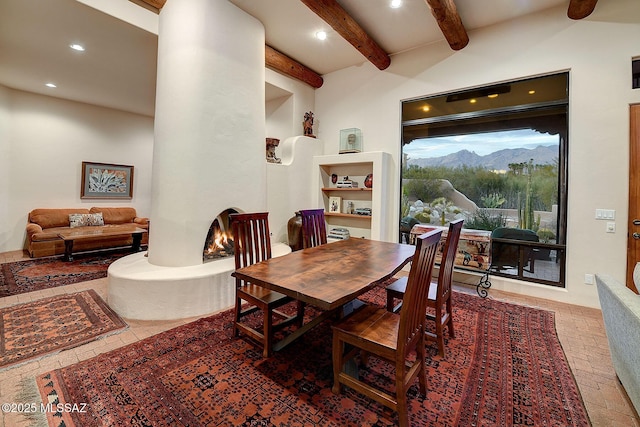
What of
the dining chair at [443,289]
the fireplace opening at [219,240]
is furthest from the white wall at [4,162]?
the dining chair at [443,289]

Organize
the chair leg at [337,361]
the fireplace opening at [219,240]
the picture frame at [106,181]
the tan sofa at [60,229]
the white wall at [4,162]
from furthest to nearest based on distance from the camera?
the picture frame at [106,181] → the white wall at [4,162] → the tan sofa at [60,229] → the fireplace opening at [219,240] → the chair leg at [337,361]

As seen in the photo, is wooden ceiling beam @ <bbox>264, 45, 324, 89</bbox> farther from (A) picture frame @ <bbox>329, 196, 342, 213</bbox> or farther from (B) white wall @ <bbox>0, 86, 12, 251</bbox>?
(B) white wall @ <bbox>0, 86, 12, 251</bbox>

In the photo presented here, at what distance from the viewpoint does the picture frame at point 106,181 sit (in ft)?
20.1

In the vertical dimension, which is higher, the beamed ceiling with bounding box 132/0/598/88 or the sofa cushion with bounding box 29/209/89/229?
the beamed ceiling with bounding box 132/0/598/88

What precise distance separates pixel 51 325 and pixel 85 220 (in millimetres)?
4069

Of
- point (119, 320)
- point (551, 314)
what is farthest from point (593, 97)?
point (119, 320)

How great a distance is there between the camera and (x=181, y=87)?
3.03 meters

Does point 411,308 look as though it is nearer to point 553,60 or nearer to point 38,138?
point 553,60

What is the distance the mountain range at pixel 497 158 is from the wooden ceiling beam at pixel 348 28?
5.57ft

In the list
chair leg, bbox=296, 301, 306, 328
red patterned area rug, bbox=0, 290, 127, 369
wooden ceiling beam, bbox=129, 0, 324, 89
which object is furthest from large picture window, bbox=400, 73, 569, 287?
red patterned area rug, bbox=0, 290, 127, 369

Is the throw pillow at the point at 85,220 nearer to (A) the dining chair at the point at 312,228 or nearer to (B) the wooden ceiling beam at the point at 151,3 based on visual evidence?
(B) the wooden ceiling beam at the point at 151,3

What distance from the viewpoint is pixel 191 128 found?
3.04 m

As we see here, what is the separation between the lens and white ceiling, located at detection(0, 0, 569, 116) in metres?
3.14

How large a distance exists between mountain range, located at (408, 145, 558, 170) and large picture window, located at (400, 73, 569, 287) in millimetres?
10
